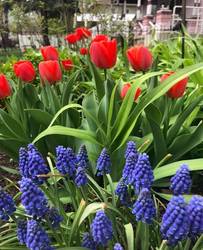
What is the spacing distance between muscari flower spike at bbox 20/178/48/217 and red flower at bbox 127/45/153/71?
105 cm

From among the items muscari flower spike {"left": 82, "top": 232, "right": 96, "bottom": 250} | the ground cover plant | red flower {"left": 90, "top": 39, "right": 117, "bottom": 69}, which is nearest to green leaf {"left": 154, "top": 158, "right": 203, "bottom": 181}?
the ground cover plant

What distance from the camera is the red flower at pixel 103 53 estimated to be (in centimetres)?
168

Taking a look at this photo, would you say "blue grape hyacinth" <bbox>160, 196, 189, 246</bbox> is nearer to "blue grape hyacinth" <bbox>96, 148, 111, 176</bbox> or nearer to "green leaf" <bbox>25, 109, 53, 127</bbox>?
"blue grape hyacinth" <bbox>96, 148, 111, 176</bbox>

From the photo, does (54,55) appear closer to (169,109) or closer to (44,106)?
(44,106)

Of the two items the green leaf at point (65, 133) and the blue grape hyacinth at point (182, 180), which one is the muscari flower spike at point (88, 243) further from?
the green leaf at point (65, 133)

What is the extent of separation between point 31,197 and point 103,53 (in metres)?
0.95

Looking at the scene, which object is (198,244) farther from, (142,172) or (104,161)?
(104,161)

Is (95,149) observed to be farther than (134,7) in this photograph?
No

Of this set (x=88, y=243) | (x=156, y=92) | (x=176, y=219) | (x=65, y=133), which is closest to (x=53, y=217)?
(x=88, y=243)

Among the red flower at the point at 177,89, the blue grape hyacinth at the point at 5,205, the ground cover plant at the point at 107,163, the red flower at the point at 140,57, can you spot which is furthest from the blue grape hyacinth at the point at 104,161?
the red flower at the point at 140,57

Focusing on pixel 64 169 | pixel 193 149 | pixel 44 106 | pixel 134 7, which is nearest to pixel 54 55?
pixel 44 106

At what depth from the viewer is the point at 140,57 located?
1808 millimetres

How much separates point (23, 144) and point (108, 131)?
53 cm

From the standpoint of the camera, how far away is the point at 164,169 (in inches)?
57.6
